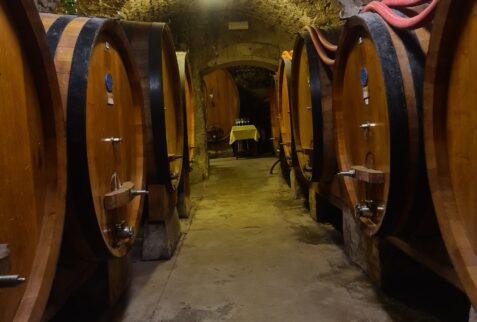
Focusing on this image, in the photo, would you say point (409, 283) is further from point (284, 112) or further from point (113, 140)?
point (284, 112)

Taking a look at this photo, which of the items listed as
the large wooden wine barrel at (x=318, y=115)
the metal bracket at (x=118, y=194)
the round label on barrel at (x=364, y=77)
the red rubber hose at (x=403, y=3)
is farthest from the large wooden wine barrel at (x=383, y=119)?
the metal bracket at (x=118, y=194)

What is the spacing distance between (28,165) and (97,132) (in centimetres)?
64

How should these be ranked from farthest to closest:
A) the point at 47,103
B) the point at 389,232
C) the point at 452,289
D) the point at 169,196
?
the point at 169,196
the point at 452,289
the point at 389,232
the point at 47,103

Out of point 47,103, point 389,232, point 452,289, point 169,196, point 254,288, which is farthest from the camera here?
point 169,196

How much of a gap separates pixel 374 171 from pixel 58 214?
4.75 feet

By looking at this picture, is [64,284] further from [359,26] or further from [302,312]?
[359,26]

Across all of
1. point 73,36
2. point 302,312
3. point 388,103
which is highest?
point 73,36

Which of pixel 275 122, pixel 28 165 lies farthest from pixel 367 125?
pixel 275 122

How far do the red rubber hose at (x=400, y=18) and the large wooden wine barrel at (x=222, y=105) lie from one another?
35.0 ft

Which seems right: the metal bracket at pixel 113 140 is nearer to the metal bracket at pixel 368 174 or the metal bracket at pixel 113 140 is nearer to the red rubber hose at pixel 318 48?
the metal bracket at pixel 368 174

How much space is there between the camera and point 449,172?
1.49m

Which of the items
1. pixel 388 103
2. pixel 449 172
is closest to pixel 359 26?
pixel 388 103

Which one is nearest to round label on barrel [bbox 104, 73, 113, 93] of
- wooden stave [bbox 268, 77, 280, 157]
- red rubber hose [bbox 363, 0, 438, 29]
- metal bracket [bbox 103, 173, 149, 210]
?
metal bracket [bbox 103, 173, 149, 210]

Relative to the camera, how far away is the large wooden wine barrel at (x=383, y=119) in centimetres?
183
